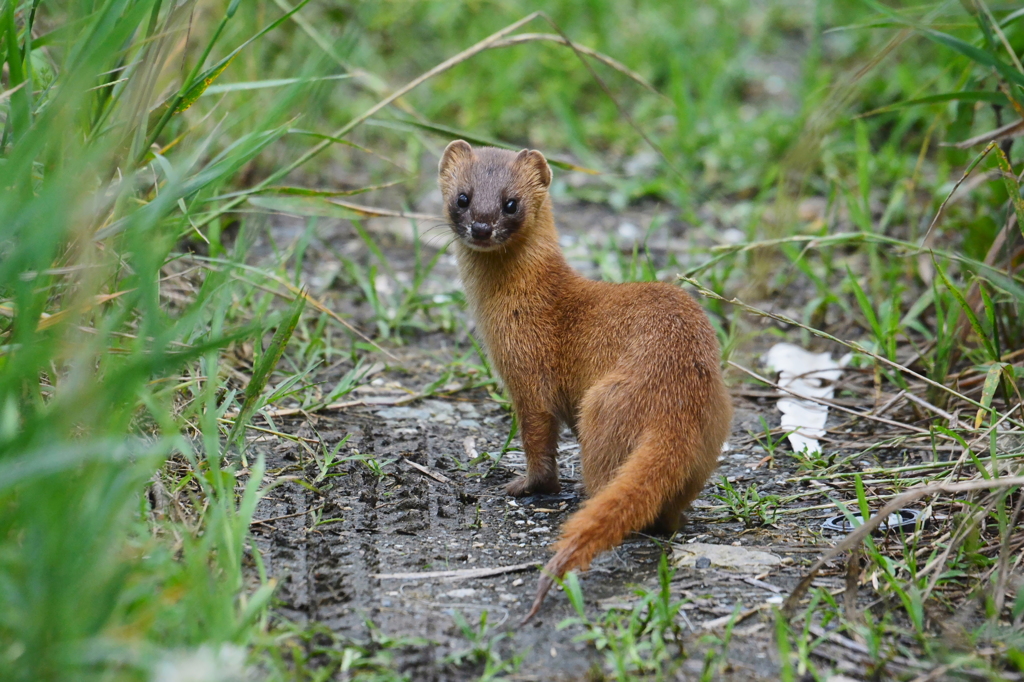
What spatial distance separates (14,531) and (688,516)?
228cm

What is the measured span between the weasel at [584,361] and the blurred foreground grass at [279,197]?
42cm

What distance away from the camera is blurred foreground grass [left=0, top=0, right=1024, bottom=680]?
2.18 metres

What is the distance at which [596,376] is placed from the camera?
12.1ft

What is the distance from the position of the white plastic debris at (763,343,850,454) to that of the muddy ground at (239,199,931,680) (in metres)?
0.09

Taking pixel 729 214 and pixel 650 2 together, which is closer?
pixel 729 214

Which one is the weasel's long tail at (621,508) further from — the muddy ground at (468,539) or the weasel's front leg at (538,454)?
the weasel's front leg at (538,454)

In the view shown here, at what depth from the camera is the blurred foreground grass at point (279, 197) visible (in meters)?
2.18

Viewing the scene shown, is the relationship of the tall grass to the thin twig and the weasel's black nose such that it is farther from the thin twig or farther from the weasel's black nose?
the weasel's black nose

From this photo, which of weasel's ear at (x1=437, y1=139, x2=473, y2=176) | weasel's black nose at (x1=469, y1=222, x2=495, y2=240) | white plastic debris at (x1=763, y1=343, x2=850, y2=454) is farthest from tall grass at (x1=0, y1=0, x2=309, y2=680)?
white plastic debris at (x1=763, y1=343, x2=850, y2=454)

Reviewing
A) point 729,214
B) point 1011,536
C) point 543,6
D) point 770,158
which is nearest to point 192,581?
point 1011,536

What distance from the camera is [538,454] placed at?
384 cm

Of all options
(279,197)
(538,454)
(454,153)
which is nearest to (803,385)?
(538,454)

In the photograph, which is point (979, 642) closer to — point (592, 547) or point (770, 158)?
point (592, 547)

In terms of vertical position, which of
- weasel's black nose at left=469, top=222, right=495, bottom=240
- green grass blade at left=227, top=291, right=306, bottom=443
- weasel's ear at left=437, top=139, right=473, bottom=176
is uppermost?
weasel's ear at left=437, top=139, right=473, bottom=176
